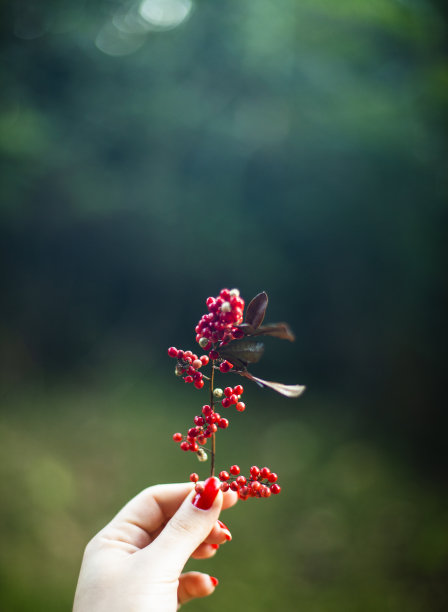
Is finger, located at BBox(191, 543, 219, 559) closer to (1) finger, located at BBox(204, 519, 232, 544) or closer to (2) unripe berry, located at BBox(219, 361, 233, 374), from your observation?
(1) finger, located at BBox(204, 519, 232, 544)

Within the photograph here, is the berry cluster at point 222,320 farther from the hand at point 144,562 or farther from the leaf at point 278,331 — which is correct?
the hand at point 144,562

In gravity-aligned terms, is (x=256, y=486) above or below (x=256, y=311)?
below

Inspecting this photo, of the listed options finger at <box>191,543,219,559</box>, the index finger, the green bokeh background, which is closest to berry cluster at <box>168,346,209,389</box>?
the index finger

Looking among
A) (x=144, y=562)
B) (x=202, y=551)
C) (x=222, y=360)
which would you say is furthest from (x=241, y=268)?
(x=144, y=562)

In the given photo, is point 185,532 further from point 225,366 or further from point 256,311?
point 256,311

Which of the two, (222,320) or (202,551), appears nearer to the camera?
(222,320)

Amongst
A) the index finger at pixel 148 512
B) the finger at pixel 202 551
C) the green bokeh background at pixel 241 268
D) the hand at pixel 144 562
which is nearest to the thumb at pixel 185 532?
the hand at pixel 144 562
